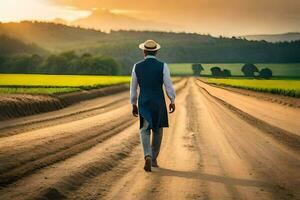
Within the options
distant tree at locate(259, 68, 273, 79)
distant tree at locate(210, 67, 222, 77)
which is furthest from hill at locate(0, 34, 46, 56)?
distant tree at locate(259, 68, 273, 79)

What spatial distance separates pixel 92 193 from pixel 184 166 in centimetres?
285

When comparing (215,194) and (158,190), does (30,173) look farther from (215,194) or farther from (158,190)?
(215,194)

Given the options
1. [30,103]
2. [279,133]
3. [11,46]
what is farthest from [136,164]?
[11,46]

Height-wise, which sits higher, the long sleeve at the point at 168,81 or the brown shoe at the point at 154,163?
the long sleeve at the point at 168,81

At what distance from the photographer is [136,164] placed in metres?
10.1

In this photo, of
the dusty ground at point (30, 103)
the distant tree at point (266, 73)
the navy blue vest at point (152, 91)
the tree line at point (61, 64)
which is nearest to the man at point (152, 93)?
the navy blue vest at point (152, 91)

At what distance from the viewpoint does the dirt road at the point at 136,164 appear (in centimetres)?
765

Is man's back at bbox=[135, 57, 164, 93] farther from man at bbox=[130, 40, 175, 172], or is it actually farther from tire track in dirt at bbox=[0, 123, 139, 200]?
tire track in dirt at bbox=[0, 123, 139, 200]

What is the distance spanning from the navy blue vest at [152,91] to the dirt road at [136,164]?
93 centimetres

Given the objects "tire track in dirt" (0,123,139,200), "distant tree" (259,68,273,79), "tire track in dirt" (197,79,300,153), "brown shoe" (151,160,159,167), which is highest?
"tire track in dirt" (0,123,139,200)

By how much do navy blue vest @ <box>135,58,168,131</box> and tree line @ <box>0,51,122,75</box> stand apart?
9725cm

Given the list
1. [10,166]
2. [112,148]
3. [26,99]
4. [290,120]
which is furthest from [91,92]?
[10,166]

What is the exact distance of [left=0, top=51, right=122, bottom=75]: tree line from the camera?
10630 cm

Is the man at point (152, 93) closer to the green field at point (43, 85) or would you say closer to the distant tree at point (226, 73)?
the green field at point (43, 85)
